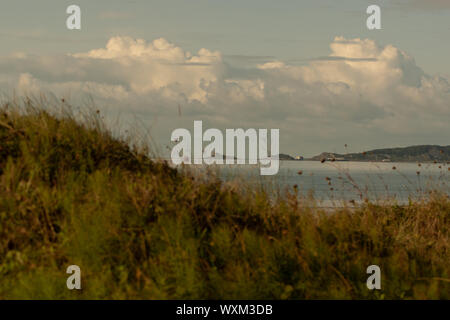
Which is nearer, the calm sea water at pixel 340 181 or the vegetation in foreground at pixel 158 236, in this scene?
the vegetation in foreground at pixel 158 236

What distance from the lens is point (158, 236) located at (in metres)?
6.87

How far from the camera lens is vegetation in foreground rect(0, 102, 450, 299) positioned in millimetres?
6355

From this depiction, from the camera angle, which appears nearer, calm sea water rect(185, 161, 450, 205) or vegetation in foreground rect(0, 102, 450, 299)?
vegetation in foreground rect(0, 102, 450, 299)

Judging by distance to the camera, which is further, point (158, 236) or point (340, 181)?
point (340, 181)

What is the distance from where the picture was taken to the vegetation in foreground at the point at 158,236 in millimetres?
6355

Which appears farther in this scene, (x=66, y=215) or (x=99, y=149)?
(x=99, y=149)

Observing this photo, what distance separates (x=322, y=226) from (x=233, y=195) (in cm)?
130

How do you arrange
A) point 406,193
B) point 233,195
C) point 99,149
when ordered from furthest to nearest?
point 406,193 → point 99,149 → point 233,195
